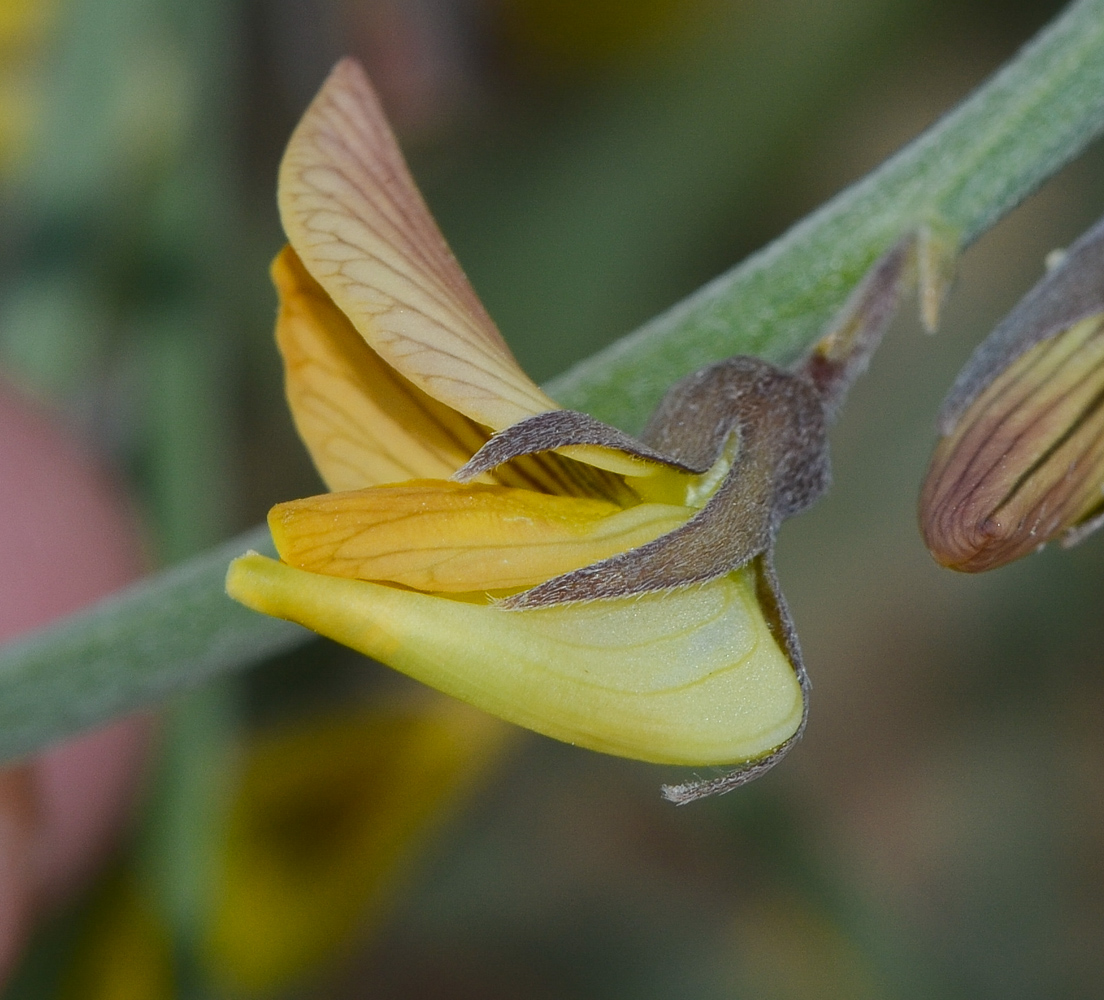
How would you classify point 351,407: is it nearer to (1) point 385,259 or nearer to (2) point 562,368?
(1) point 385,259

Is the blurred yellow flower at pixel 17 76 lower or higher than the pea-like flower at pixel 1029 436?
higher

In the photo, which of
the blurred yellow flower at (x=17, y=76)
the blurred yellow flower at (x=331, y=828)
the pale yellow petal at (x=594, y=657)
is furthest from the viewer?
the blurred yellow flower at (x=17, y=76)

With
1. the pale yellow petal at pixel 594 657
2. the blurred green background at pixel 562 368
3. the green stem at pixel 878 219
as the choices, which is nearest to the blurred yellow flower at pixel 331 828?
the blurred green background at pixel 562 368

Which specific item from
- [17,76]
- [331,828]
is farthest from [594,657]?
[17,76]

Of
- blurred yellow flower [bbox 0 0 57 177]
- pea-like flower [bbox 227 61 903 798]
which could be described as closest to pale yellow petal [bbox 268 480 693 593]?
pea-like flower [bbox 227 61 903 798]

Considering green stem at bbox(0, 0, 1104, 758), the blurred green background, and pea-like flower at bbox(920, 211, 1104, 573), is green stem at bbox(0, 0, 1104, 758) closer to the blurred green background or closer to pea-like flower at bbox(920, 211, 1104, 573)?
pea-like flower at bbox(920, 211, 1104, 573)

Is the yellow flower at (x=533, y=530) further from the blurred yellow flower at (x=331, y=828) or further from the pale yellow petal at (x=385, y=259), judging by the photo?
the blurred yellow flower at (x=331, y=828)

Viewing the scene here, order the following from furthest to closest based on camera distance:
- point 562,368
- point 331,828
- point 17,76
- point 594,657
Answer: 1. point 562,368
2. point 17,76
3. point 331,828
4. point 594,657

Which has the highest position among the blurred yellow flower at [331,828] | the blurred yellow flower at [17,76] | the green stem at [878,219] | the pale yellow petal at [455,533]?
the blurred yellow flower at [17,76]
